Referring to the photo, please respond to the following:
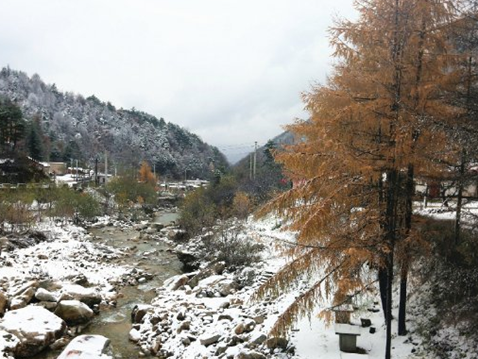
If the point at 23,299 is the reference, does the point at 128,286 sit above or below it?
below

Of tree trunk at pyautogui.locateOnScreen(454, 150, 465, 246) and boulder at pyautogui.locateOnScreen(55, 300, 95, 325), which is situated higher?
tree trunk at pyautogui.locateOnScreen(454, 150, 465, 246)

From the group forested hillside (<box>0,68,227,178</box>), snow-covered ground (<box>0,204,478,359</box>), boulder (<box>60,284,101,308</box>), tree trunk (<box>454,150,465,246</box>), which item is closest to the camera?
tree trunk (<box>454,150,465,246</box>)

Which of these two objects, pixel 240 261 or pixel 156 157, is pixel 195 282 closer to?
pixel 240 261

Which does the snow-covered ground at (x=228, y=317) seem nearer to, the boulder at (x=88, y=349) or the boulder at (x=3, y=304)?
the boulder at (x=88, y=349)

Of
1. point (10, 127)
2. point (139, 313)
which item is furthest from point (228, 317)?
point (10, 127)

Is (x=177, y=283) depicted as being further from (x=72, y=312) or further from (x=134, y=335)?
(x=72, y=312)

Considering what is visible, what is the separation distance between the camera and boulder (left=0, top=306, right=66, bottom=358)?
9.05 meters

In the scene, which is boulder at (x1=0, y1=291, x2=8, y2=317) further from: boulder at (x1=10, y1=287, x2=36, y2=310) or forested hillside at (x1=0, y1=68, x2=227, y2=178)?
forested hillside at (x1=0, y1=68, x2=227, y2=178)

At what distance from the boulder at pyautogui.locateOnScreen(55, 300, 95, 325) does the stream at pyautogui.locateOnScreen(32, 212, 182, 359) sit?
333 millimetres

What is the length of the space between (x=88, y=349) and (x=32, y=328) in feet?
7.23

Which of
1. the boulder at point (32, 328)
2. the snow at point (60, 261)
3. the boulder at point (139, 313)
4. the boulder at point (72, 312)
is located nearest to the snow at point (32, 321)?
the boulder at point (32, 328)

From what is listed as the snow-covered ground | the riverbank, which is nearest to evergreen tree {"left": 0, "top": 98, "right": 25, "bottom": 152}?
the riverbank

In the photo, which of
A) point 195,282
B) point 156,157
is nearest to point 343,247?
point 195,282

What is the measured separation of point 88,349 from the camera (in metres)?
8.53
